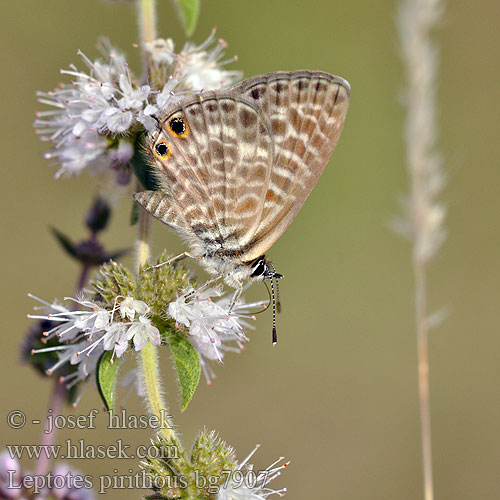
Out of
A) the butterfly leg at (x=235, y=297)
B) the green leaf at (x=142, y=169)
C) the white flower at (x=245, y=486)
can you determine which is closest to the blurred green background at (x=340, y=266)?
the butterfly leg at (x=235, y=297)

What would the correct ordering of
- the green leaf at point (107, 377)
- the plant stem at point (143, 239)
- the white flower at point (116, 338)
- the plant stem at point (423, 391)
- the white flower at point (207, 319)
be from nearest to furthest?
1. the green leaf at point (107, 377)
2. the white flower at point (116, 338)
3. the white flower at point (207, 319)
4. the plant stem at point (143, 239)
5. the plant stem at point (423, 391)

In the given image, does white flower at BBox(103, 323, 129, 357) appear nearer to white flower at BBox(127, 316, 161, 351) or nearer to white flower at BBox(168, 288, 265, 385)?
white flower at BBox(127, 316, 161, 351)

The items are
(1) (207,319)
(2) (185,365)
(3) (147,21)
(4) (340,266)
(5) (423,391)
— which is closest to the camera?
(2) (185,365)

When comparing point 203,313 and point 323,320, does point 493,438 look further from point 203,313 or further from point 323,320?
point 203,313

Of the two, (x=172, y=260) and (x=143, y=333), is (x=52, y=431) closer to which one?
(x=143, y=333)

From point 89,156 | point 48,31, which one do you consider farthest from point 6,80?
point 89,156

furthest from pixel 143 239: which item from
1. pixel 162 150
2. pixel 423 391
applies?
pixel 423 391

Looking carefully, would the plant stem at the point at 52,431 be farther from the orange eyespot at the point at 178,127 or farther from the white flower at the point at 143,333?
the orange eyespot at the point at 178,127
